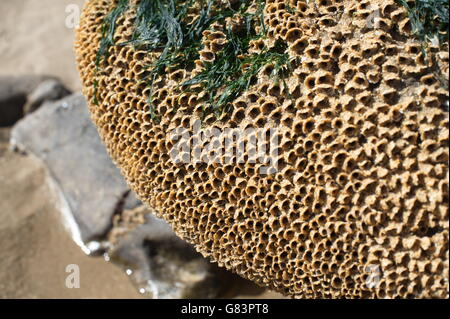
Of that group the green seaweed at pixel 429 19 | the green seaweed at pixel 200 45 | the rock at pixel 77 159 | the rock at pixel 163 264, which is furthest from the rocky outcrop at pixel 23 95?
the green seaweed at pixel 429 19

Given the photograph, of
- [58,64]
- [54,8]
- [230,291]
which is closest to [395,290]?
[230,291]

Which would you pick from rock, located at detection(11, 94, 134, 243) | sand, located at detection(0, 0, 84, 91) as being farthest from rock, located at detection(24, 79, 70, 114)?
sand, located at detection(0, 0, 84, 91)

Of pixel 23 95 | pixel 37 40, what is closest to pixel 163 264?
pixel 23 95

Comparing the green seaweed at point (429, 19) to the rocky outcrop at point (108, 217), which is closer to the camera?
the green seaweed at point (429, 19)

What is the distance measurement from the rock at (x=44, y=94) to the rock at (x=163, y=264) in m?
1.86

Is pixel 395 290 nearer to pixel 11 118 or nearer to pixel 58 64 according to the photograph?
pixel 11 118

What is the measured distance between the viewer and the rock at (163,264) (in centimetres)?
361

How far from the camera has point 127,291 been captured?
12.5 ft

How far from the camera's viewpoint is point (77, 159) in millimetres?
4328

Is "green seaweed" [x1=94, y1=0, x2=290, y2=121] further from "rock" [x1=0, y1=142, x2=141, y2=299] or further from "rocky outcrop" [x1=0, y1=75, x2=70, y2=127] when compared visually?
"rocky outcrop" [x1=0, y1=75, x2=70, y2=127]

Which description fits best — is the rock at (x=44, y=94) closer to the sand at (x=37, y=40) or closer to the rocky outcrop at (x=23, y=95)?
the rocky outcrop at (x=23, y=95)

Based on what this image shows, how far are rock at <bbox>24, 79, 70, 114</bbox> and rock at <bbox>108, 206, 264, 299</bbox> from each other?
1.86m

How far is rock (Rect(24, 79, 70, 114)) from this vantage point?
5.18m
